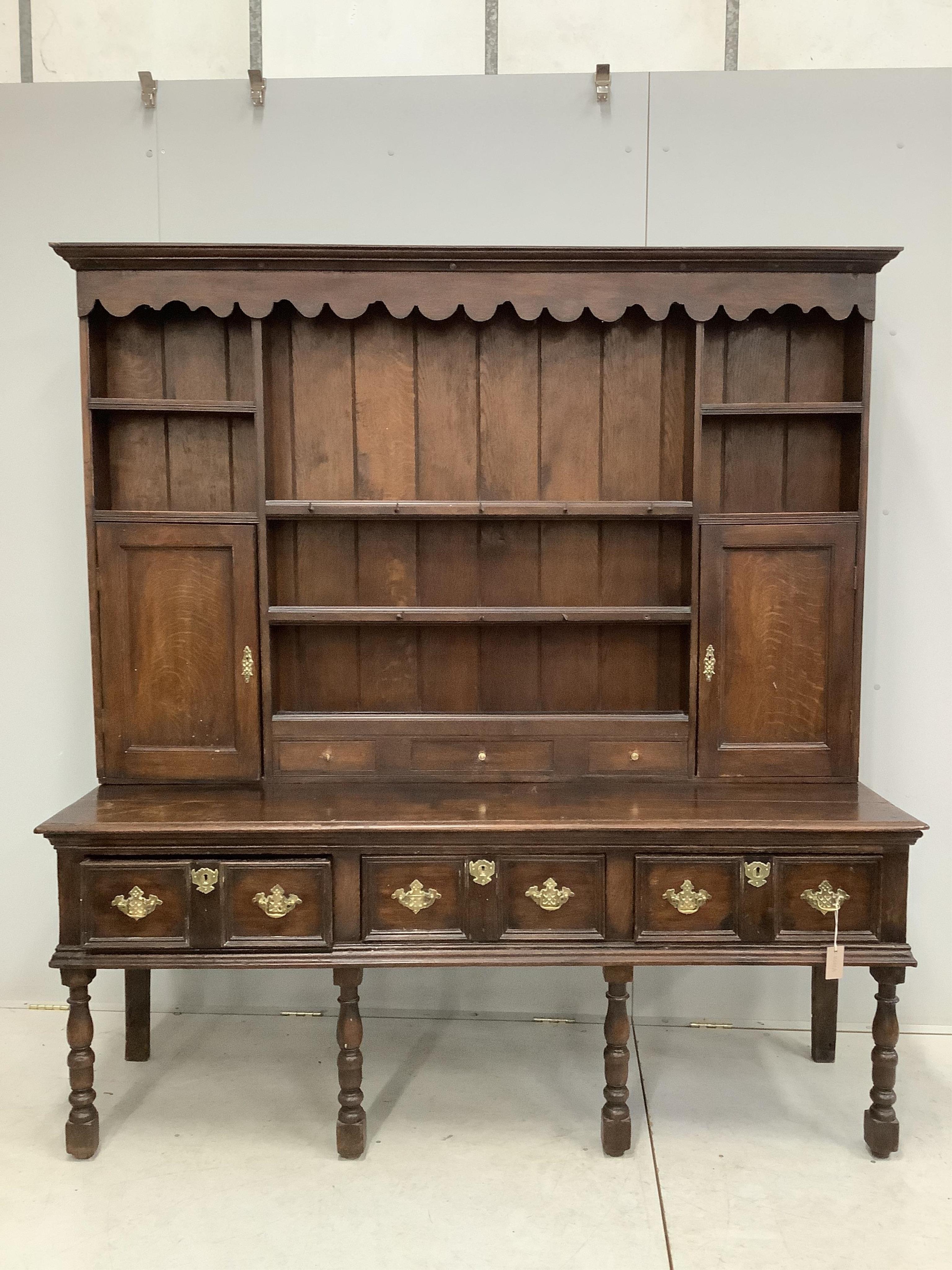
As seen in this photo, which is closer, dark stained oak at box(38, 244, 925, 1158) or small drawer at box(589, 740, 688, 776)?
dark stained oak at box(38, 244, 925, 1158)

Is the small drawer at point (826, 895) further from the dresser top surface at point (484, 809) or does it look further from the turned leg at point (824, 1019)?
the turned leg at point (824, 1019)

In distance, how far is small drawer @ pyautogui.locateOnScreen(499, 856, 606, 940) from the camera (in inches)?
92.6

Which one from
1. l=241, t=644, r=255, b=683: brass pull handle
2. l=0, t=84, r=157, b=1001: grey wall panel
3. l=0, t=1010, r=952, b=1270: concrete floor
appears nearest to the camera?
l=0, t=1010, r=952, b=1270: concrete floor

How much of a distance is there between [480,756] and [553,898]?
52 cm

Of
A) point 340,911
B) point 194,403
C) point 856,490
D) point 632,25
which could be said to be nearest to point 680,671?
point 856,490

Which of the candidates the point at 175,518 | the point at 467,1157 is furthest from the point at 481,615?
the point at 467,1157

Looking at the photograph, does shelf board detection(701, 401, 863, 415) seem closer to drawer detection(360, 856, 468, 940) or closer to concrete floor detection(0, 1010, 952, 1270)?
drawer detection(360, 856, 468, 940)

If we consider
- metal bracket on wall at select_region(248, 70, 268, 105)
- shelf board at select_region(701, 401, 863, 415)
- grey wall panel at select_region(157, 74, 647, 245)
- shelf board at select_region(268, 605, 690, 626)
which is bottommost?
shelf board at select_region(268, 605, 690, 626)

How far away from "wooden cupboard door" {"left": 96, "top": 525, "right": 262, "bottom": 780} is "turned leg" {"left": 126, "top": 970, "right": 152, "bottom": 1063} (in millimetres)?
630

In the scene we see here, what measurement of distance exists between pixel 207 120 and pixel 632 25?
135cm

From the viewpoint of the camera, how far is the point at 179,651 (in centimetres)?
268

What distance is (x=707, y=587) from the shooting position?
265 centimetres

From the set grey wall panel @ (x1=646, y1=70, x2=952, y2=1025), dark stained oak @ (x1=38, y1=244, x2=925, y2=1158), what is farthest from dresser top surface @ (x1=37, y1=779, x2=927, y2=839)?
grey wall panel @ (x1=646, y1=70, x2=952, y2=1025)

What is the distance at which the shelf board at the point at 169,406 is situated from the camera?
2.56 metres
